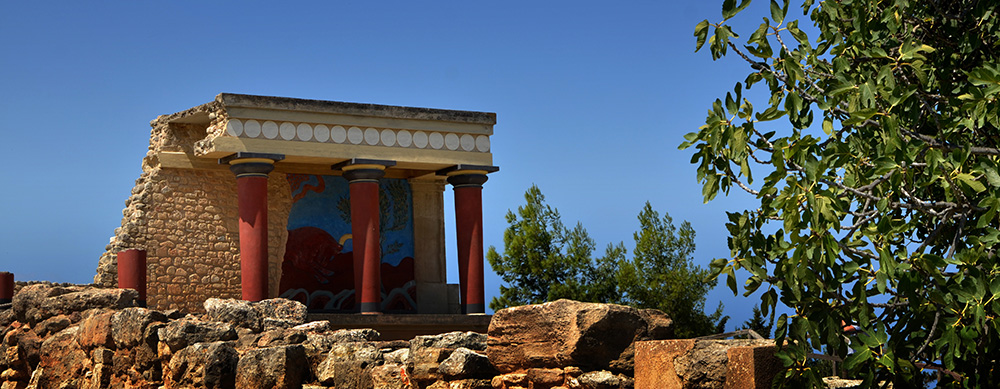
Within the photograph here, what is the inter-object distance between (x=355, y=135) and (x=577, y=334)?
13.0m

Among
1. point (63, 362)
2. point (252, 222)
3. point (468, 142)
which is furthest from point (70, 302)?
point (468, 142)

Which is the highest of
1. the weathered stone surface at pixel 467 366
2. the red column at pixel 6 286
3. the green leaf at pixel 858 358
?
the red column at pixel 6 286

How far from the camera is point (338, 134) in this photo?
17.5m

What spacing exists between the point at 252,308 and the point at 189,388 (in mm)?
2030

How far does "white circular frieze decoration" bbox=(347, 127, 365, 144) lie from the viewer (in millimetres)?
17641

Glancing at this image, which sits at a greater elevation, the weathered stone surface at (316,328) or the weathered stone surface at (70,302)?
the weathered stone surface at (70,302)

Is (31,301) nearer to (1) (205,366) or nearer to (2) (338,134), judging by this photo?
(1) (205,366)

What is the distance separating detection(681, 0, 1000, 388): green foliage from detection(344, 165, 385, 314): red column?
1318 centimetres

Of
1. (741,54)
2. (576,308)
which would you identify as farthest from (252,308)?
(741,54)

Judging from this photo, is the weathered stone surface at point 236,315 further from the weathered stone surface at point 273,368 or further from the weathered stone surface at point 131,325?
the weathered stone surface at point 273,368

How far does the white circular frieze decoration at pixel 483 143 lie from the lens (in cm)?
1875

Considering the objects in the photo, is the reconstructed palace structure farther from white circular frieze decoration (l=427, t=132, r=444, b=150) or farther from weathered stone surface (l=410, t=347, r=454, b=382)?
weathered stone surface (l=410, t=347, r=454, b=382)

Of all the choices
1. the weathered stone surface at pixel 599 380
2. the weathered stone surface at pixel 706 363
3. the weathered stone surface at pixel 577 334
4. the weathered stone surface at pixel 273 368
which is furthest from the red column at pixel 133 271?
the weathered stone surface at pixel 706 363

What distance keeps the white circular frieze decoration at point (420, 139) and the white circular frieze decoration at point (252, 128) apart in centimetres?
287
